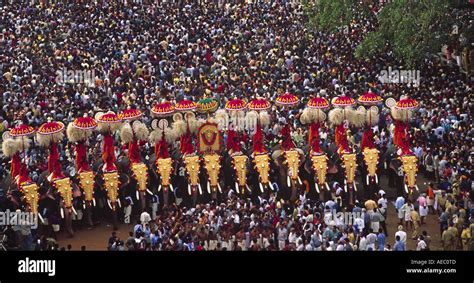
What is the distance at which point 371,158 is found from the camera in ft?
93.0

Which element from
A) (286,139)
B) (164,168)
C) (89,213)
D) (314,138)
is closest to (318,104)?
(314,138)

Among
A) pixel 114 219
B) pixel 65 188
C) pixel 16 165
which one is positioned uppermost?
pixel 16 165

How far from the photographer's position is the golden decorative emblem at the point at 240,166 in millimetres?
28156

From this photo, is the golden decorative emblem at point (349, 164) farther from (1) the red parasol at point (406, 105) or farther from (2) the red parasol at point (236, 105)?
(2) the red parasol at point (236, 105)

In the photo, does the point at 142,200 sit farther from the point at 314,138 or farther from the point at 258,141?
the point at 314,138

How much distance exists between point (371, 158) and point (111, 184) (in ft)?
19.7

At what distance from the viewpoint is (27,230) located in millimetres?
26250

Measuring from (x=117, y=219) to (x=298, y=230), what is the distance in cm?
533

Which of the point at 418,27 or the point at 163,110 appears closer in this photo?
the point at 163,110

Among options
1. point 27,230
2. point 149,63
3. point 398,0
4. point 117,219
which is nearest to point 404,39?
point 398,0

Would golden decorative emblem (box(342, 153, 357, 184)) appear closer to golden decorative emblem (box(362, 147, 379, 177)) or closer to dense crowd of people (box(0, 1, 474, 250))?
golden decorative emblem (box(362, 147, 379, 177))

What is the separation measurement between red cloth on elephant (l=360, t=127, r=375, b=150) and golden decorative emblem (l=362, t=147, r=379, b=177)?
0.11m

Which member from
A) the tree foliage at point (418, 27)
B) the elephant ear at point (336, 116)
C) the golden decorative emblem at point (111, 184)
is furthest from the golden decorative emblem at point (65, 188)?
the tree foliage at point (418, 27)

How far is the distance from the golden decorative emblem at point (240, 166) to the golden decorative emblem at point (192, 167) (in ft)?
2.86
